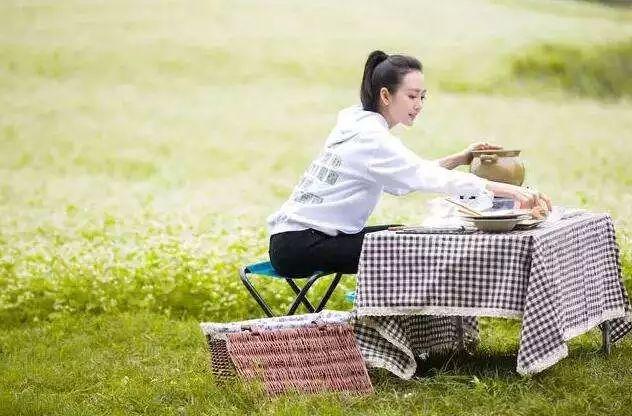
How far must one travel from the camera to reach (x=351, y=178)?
438 cm

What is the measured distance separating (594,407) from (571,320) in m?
0.33

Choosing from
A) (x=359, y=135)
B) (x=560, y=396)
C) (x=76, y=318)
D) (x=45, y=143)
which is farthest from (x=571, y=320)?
(x=45, y=143)

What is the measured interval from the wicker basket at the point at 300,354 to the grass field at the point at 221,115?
86.9 inches

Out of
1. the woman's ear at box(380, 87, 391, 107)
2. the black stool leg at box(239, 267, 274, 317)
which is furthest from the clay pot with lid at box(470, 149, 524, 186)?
the black stool leg at box(239, 267, 274, 317)

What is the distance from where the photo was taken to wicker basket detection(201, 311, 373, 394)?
4.22m

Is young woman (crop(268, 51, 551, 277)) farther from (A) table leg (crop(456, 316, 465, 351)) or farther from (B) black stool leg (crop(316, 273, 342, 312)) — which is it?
(A) table leg (crop(456, 316, 465, 351))

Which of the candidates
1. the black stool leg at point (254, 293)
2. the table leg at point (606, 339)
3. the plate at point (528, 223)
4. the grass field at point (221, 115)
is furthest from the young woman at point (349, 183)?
the grass field at point (221, 115)

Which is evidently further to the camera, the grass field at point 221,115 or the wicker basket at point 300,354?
the grass field at point 221,115

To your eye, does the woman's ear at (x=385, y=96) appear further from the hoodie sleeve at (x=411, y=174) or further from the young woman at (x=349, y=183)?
the hoodie sleeve at (x=411, y=174)

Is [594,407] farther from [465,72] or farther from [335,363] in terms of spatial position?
[465,72]

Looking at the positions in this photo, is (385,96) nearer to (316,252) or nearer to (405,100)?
(405,100)

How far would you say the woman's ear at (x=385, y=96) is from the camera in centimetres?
438

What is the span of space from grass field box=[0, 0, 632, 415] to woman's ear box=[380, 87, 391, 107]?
226 centimetres

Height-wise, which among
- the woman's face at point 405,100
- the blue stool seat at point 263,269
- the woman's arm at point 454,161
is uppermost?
the woman's face at point 405,100
